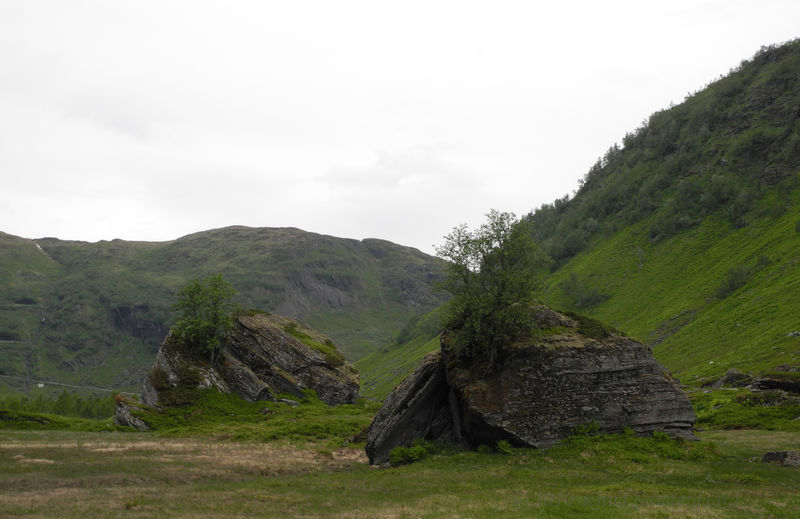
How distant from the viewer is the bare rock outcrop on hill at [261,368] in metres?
79.8

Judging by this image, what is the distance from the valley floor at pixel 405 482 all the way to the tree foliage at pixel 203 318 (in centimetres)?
3757

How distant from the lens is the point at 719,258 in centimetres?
14150

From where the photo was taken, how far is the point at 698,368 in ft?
300

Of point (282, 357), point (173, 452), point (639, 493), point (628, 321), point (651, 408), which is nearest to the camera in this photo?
point (639, 493)

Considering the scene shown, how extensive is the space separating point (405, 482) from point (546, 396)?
1591 cm

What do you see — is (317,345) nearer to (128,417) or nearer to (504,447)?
(128,417)

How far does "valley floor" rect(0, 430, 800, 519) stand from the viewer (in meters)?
22.9

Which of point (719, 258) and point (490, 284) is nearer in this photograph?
point (490, 284)

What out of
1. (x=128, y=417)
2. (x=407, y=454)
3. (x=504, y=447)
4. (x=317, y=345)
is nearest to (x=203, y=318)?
(x=128, y=417)

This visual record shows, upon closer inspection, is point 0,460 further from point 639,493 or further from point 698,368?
point 698,368

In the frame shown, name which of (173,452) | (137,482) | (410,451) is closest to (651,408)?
(410,451)

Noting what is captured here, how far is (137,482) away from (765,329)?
10797 cm

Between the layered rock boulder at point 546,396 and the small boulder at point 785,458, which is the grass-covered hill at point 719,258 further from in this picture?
the small boulder at point 785,458

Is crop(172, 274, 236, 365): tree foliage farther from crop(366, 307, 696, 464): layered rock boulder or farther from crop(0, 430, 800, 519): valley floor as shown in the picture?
crop(366, 307, 696, 464): layered rock boulder
